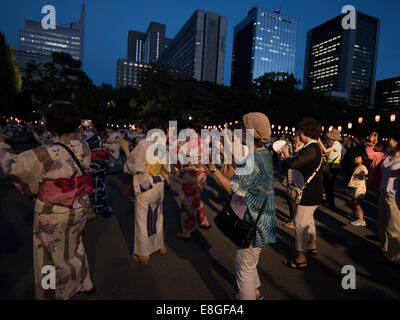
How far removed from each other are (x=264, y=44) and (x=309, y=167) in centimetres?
10401

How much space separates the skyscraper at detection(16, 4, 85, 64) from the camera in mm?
102250

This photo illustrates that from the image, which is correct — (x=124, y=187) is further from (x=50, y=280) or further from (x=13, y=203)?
(x=13, y=203)

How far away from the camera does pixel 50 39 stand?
104 meters

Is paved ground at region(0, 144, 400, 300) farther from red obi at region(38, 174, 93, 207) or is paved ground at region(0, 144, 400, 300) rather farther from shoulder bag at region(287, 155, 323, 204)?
red obi at region(38, 174, 93, 207)

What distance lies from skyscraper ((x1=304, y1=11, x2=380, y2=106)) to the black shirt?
330 feet

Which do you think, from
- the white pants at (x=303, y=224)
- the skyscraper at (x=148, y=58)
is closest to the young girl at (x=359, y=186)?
the white pants at (x=303, y=224)

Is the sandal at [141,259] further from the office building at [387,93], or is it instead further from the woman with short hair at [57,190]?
the office building at [387,93]

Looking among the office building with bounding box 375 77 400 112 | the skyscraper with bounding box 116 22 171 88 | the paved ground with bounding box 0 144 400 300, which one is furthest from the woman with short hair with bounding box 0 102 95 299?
the skyscraper with bounding box 116 22 171 88

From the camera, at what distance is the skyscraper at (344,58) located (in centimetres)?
9456

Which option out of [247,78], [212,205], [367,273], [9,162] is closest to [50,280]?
[9,162]

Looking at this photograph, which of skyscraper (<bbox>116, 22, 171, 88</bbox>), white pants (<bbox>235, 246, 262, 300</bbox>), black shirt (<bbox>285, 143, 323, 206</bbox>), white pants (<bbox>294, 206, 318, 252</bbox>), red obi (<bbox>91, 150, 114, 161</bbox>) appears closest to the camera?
white pants (<bbox>235, 246, 262, 300</bbox>)

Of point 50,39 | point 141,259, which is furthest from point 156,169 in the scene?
point 50,39

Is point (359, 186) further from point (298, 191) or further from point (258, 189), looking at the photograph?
point (258, 189)

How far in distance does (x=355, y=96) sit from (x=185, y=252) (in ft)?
433
